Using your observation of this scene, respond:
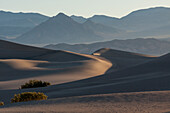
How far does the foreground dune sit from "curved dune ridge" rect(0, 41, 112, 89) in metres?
13.6

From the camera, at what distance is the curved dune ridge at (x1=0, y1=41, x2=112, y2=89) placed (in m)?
30.4

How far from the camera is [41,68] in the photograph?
39.0 meters

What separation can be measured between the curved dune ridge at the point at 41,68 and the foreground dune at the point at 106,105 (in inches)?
535

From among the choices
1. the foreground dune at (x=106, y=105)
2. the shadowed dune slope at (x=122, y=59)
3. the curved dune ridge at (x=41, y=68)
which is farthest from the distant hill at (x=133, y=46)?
the foreground dune at (x=106, y=105)

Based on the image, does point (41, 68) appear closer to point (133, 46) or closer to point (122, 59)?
point (122, 59)

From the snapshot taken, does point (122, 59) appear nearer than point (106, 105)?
No

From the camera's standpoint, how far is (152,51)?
16738 centimetres

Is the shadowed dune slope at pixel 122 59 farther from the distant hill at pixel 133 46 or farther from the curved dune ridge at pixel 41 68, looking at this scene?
the distant hill at pixel 133 46

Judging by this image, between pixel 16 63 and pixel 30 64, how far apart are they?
207 cm

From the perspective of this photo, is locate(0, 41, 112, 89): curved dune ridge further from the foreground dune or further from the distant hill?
the distant hill

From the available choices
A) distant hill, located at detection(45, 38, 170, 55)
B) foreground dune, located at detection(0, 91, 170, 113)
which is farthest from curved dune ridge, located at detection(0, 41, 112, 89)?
distant hill, located at detection(45, 38, 170, 55)

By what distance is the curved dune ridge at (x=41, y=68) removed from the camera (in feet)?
99.8

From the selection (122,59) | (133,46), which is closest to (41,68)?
(122,59)

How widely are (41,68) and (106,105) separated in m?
28.9
